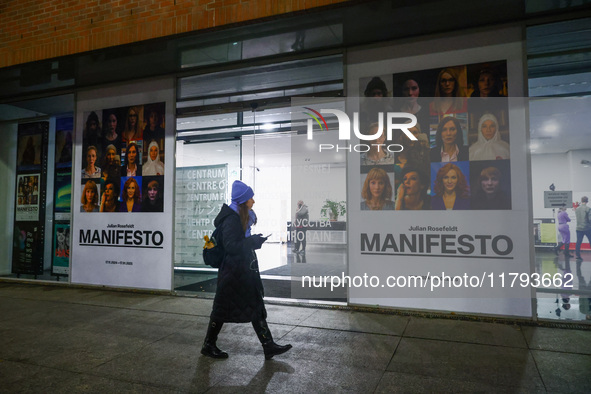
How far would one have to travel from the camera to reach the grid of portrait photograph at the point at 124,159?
298 inches

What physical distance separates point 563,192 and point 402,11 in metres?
3.23

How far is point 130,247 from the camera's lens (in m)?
7.64

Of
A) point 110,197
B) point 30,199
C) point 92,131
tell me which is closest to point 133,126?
point 92,131

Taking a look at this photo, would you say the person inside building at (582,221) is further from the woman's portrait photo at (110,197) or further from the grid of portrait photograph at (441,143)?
the woman's portrait photo at (110,197)

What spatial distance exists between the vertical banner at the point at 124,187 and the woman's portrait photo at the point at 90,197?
20 mm

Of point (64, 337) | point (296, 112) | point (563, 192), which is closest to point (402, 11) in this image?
point (296, 112)

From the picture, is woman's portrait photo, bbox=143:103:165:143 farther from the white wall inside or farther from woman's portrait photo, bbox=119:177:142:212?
the white wall inside

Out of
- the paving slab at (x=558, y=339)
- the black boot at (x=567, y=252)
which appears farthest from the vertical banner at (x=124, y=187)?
the black boot at (x=567, y=252)

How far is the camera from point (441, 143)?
5812 mm

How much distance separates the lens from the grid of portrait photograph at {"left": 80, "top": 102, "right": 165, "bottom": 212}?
7578mm

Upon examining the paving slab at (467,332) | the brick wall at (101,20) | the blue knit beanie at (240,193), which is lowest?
the paving slab at (467,332)

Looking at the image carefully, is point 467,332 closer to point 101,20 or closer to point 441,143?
point 441,143

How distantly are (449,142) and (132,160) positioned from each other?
5.68 metres

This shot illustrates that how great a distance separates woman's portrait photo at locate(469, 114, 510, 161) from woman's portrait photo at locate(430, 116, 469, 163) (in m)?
0.14
